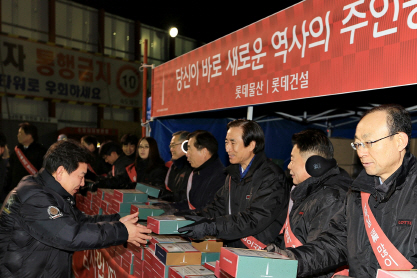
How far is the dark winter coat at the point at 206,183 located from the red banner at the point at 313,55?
82 centimetres

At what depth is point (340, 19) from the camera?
276cm

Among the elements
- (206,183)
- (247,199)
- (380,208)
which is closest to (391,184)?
(380,208)

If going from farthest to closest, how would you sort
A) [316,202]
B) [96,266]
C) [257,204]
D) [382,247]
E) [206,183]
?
[96,266] → [206,183] → [257,204] → [316,202] → [382,247]

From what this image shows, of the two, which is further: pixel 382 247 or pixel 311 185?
pixel 311 185

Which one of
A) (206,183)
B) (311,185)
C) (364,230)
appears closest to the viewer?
(364,230)

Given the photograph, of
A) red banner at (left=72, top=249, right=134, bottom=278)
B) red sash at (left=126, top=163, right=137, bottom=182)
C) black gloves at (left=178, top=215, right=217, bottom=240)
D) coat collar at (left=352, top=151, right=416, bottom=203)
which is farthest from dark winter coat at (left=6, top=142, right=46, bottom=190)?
coat collar at (left=352, top=151, right=416, bottom=203)

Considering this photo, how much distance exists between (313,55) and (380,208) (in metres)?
1.78

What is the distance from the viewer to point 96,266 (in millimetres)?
3738

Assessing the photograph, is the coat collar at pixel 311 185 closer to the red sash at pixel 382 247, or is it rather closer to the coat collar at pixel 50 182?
the red sash at pixel 382 247

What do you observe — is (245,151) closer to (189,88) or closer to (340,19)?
(340,19)

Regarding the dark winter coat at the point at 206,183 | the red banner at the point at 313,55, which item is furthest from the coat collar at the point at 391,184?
the dark winter coat at the point at 206,183

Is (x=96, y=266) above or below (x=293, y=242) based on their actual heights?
below

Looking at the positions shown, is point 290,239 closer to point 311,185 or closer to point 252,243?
point 311,185

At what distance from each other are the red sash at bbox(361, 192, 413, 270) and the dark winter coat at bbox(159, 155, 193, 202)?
2389 millimetres
